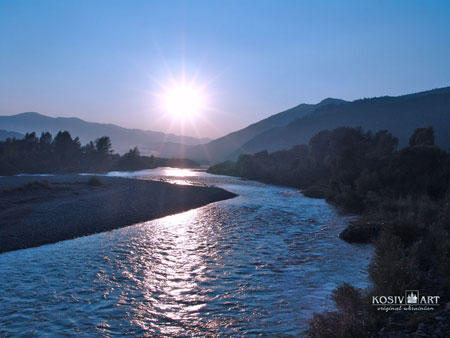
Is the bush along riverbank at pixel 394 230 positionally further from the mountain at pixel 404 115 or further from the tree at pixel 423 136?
the mountain at pixel 404 115

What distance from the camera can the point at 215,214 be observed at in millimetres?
30672

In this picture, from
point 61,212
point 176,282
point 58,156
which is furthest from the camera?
point 58,156

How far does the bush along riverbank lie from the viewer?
7.53 m

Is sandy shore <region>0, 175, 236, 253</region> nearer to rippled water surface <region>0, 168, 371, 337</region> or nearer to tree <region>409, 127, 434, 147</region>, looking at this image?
rippled water surface <region>0, 168, 371, 337</region>

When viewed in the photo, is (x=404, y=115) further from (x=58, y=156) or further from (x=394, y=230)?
(x=394, y=230)

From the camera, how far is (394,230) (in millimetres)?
16594

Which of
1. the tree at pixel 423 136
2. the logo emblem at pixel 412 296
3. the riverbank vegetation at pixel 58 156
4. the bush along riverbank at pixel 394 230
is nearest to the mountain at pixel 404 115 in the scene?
the tree at pixel 423 136

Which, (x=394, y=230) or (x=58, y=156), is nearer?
(x=394, y=230)

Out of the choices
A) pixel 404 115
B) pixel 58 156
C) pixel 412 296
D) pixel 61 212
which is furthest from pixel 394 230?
pixel 404 115

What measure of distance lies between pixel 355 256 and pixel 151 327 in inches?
443

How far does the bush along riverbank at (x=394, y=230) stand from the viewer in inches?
296

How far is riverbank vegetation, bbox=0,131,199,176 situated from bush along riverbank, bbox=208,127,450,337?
75.1 m

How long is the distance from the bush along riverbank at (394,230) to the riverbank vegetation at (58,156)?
7513 centimetres

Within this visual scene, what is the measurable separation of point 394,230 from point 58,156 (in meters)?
114
